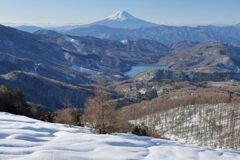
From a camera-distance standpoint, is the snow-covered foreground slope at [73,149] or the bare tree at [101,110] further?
the bare tree at [101,110]

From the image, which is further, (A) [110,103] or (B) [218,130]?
(B) [218,130]

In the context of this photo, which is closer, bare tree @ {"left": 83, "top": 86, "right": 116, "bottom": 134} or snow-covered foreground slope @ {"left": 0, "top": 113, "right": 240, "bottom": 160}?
snow-covered foreground slope @ {"left": 0, "top": 113, "right": 240, "bottom": 160}

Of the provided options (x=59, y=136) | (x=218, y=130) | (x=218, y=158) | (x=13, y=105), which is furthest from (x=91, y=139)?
(x=218, y=130)

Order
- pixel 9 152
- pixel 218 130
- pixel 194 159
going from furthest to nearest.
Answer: pixel 218 130
pixel 194 159
pixel 9 152

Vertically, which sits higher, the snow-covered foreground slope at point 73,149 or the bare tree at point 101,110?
the bare tree at point 101,110

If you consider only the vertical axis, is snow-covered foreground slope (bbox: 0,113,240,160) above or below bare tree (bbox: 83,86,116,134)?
below

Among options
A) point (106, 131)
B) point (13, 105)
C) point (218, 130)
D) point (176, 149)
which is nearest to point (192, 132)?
point (218, 130)

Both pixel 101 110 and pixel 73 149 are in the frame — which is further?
pixel 101 110

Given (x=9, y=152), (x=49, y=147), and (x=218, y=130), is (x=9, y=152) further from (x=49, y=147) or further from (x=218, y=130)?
(x=218, y=130)

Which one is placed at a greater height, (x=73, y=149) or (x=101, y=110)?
(x=101, y=110)

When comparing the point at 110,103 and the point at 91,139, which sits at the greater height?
the point at 110,103

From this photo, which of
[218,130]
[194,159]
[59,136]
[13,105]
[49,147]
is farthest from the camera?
[218,130]
